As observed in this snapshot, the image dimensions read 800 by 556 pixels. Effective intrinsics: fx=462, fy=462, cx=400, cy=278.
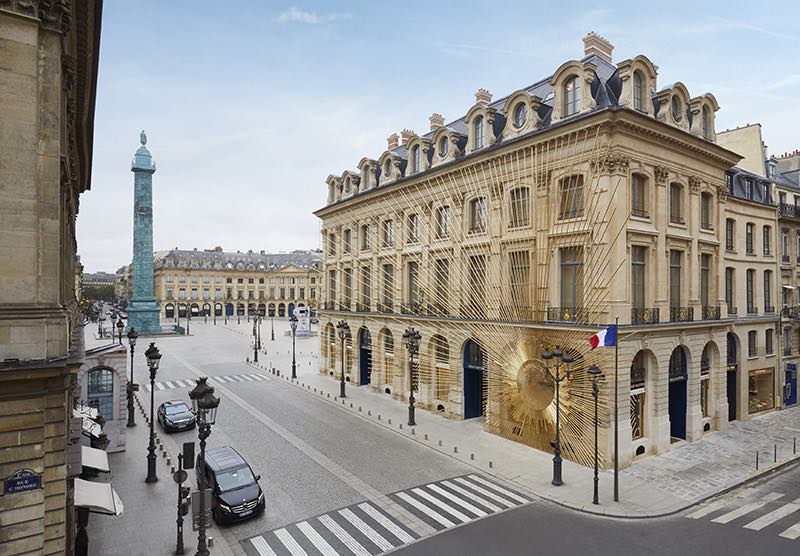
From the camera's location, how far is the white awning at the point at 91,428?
17422 millimetres

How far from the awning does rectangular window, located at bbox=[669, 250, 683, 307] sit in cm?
2430

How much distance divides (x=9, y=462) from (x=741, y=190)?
37.9 m

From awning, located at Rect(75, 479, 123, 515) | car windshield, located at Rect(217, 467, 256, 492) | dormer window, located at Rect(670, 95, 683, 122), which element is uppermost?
dormer window, located at Rect(670, 95, 683, 122)

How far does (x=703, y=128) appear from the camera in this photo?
24.5 m

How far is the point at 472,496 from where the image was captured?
55.7 feet

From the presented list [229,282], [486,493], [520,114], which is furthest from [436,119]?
[229,282]

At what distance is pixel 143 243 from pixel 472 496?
241 feet

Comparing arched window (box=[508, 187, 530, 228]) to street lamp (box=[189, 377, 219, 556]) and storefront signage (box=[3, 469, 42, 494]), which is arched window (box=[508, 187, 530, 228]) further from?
storefront signage (box=[3, 469, 42, 494])

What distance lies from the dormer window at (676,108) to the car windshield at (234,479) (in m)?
24.9

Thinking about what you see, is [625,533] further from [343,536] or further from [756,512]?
[343,536]

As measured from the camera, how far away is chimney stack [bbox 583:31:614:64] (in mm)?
24859

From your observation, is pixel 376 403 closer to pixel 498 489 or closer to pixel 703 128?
pixel 498 489

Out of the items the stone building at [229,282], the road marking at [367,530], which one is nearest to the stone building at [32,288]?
the road marking at [367,530]

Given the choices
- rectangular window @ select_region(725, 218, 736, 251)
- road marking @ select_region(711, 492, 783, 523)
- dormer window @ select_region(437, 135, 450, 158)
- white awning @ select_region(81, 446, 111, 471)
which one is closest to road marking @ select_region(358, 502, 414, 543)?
white awning @ select_region(81, 446, 111, 471)
